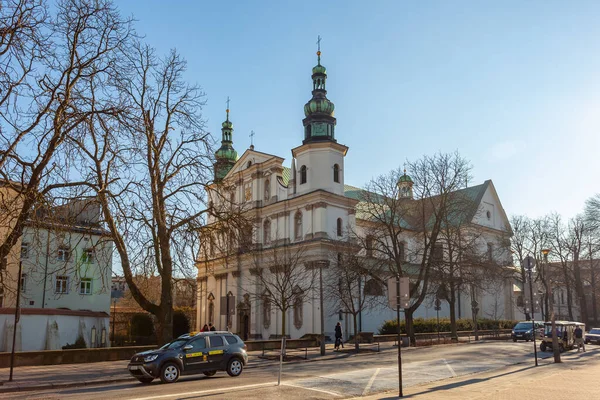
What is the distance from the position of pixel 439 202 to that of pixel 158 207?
25.6 m

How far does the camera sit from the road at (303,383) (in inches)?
560

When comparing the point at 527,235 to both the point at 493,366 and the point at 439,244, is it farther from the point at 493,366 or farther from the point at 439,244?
the point at 493,366

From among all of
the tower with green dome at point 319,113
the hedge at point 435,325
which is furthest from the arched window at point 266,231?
the hedge at point 435,325

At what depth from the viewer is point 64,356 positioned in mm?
23891

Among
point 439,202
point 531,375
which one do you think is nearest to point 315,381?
point 531,375

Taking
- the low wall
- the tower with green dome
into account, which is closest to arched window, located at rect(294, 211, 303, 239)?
the tower with green dome

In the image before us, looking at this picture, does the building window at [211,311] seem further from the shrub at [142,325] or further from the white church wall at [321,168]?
the white church wall at [321,168]

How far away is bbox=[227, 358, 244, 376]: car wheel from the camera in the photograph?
61.9 ft

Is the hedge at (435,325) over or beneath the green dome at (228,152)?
beneath

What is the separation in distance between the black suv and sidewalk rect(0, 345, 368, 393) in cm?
153

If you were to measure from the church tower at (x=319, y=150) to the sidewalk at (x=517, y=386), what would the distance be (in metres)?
29.4

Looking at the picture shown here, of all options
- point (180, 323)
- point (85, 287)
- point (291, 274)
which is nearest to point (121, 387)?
point (85, 287)

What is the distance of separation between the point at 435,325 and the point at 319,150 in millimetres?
19698

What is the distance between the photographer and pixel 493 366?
2256cm
